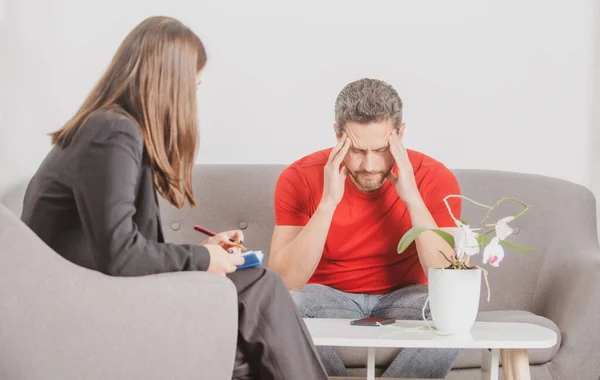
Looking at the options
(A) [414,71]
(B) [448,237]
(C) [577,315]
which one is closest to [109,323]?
(B) [448,237]

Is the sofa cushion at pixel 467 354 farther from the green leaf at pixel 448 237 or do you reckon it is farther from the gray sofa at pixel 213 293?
the green leaf at pixel 448 237

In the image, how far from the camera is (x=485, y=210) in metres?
2.69

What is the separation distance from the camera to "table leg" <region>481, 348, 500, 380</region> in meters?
1.81

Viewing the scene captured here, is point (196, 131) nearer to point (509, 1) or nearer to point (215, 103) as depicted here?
point (215, 103)

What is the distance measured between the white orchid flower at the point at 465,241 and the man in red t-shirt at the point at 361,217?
0.42 m

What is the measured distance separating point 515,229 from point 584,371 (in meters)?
0.60

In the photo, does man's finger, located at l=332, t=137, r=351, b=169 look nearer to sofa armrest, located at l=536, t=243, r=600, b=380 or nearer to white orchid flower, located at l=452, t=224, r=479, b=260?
white orchid flower, located at l=452, t=224, r=479, b=260

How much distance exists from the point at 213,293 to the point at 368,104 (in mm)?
1150

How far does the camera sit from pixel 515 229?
2.68 meters

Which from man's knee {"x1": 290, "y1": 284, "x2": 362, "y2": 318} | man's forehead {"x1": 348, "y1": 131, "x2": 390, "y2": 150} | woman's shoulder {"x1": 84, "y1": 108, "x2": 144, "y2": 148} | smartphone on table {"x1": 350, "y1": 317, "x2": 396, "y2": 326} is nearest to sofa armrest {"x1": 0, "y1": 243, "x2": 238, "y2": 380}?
woman's shoulder {"x1": 84, "y1": 108, "x2": 144, "y2": 148}

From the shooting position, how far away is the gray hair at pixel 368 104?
2.36 m

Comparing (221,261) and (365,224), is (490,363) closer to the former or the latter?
(365,224)

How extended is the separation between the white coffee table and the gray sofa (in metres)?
0.32

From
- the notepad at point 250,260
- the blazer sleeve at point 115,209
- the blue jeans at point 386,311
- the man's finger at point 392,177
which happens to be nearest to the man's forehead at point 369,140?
the man's finger at point 392,177
